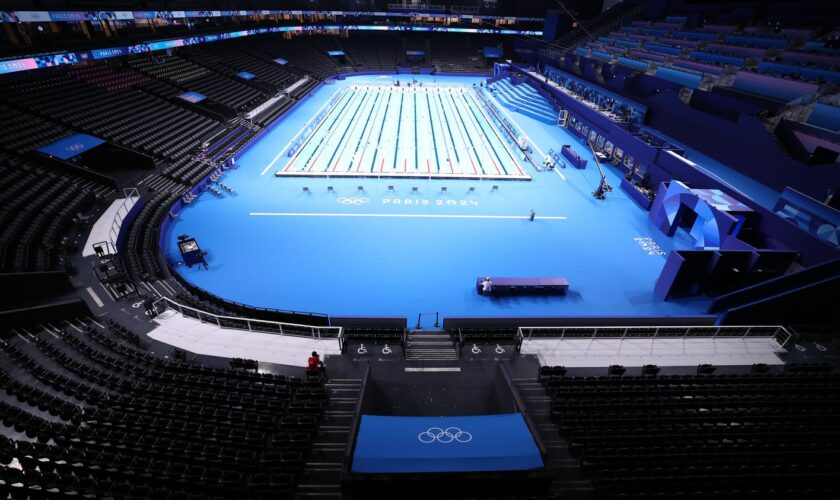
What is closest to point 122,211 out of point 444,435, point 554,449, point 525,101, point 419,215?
point 419,215

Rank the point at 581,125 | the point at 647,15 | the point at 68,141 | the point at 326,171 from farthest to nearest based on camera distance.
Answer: the point at 647,15
the point at 581,125
the point at 326,171
the point at 68,141

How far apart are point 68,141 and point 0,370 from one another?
1483cm

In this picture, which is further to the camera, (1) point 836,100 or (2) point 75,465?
(1) point 836,100

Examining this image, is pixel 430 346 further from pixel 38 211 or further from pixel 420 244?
pixel 38 211

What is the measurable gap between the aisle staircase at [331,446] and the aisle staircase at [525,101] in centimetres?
3174

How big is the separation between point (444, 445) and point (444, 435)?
0.88 feet

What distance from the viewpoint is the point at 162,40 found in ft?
89.3

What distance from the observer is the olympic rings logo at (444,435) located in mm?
6602

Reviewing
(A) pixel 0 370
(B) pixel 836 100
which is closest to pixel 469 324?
(A) pixel 0 370

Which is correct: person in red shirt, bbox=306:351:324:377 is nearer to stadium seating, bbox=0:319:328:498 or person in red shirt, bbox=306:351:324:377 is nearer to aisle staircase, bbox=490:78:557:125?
stadium seating, bbox=0:319:328:498

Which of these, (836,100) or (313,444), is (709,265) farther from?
(313,444)

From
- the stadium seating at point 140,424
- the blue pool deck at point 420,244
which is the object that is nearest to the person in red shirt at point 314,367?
the stadium seating at point 140,424

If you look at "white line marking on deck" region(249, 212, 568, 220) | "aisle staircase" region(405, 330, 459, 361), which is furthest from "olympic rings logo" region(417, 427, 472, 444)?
"white line marking on deck" region(249, 212, 568, 220)

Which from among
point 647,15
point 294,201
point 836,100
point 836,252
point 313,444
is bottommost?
point 294,201
